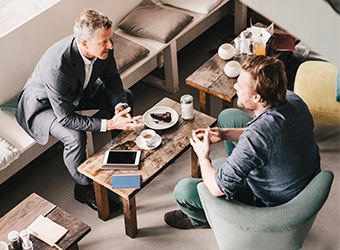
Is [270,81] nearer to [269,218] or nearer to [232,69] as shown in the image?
[269,218]

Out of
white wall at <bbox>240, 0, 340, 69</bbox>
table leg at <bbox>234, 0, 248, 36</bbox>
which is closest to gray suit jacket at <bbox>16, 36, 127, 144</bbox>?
table leg at <bbox>234, 0, 248, 36</bbox>

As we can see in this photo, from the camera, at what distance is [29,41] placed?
3295mm

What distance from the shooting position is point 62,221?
2559 millimetres

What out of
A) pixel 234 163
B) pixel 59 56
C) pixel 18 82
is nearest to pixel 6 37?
pixel 18 82

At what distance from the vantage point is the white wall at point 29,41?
10.5 feet

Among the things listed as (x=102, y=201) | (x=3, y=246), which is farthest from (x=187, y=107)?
(x=3, y=246)

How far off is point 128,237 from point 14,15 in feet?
4.94

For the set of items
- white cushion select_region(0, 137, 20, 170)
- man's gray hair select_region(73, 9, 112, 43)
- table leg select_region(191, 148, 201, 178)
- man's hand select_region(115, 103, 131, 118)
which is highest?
man's gray hair select_region(73, 9, 112, 43)

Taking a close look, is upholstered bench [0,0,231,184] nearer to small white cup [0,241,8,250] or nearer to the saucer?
the saucer

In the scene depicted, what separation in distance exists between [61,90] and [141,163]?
54cm

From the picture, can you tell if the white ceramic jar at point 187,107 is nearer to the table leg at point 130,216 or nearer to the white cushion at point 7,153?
the table leg at point 130,216

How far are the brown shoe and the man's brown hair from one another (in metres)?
1.04

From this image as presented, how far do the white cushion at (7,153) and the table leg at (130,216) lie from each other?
0.65m

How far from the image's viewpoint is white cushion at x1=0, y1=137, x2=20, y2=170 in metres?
2.90
